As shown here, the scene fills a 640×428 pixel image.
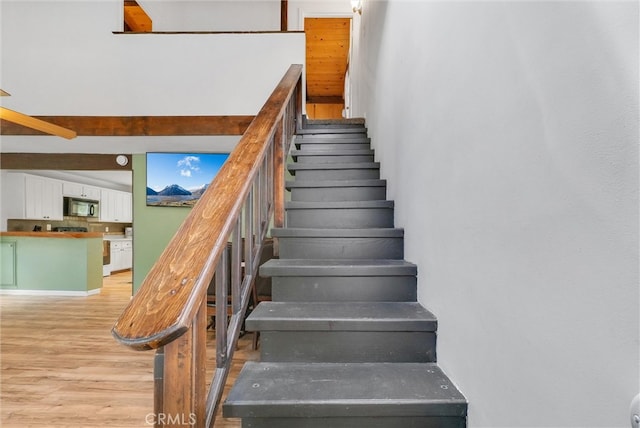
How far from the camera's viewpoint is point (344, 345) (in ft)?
4.58

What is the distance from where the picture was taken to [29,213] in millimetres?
6703

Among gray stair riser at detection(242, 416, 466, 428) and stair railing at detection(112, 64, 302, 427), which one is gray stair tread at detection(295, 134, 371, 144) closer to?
stair railing at detection(112, 64, 302, 427)

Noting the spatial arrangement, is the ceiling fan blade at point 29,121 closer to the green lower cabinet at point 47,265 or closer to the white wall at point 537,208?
the green lower cabinet at point 47,265

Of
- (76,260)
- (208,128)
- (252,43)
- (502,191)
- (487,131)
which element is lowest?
(76,260)

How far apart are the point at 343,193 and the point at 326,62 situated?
21.0 feet

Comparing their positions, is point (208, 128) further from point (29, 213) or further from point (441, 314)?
point (29, 213)

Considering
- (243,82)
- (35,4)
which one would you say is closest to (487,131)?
(243,82)

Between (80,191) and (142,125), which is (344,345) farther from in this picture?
(80,191)

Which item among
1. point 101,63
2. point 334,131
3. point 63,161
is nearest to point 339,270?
point 334,131

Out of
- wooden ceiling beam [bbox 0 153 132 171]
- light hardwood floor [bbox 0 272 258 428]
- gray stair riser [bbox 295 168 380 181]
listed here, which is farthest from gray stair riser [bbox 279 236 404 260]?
wooden ceiling beam [bbox 0 153 132 171]

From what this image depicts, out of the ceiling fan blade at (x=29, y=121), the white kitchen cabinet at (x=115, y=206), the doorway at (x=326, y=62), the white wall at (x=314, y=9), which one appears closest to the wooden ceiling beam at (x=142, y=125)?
the ceiling fan blade at (x=29, y=121)

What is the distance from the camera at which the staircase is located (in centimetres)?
111

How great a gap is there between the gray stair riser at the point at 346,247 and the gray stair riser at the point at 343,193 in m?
0.62

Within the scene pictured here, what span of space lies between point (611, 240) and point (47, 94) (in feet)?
17.6
